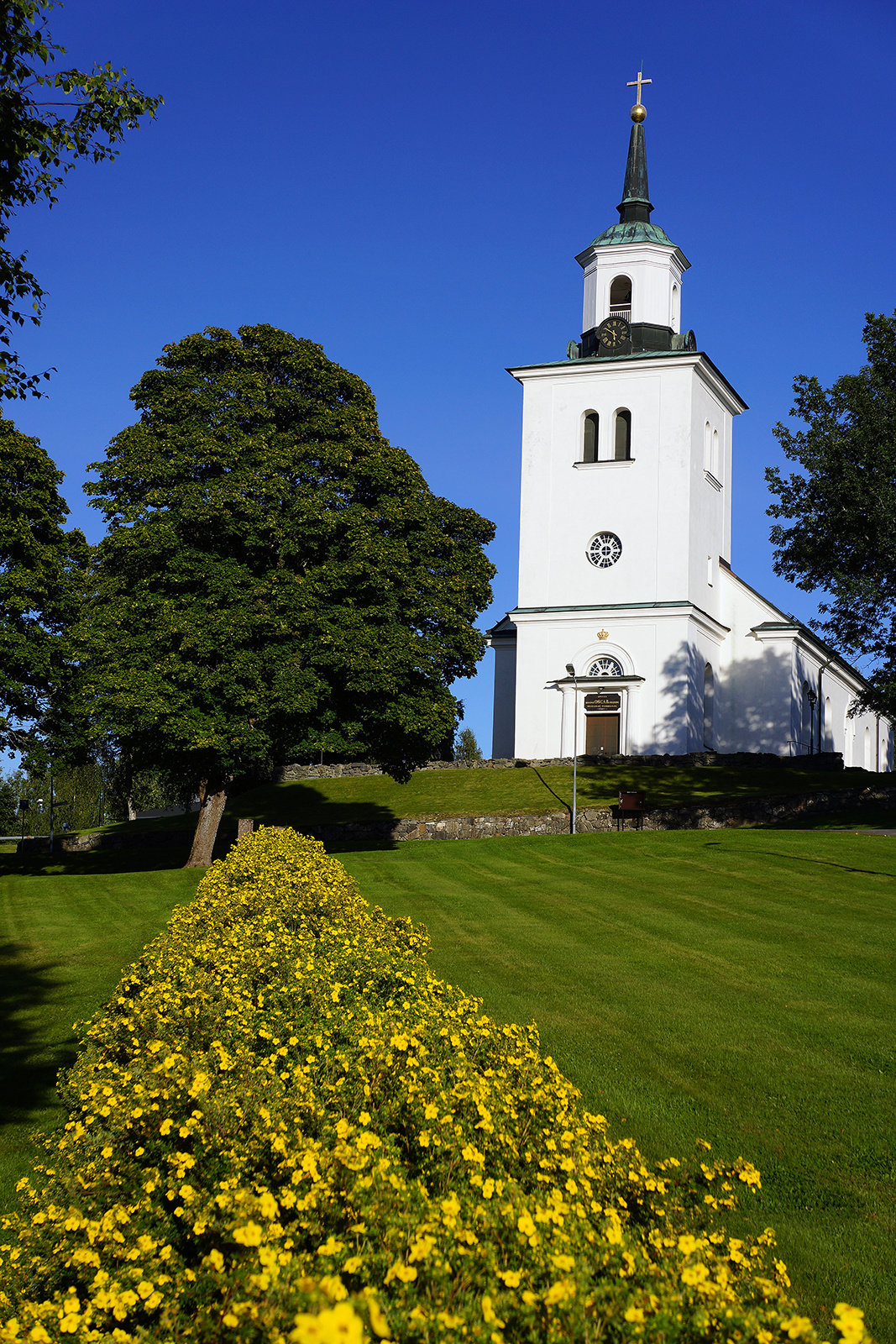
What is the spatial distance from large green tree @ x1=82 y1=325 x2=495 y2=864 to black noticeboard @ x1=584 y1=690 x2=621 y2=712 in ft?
56.7

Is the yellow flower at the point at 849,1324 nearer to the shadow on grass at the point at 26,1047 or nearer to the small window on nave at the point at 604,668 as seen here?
the shadow on grass at the point at 26,1047

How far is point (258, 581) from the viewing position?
24.6 m

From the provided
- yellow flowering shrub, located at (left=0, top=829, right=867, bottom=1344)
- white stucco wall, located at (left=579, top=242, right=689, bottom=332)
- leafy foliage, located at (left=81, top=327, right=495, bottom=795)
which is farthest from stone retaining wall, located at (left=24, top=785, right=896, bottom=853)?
white stucco wall, located at (left=579, top=242, right=689, bottom=332)

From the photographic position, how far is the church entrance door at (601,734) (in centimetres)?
4416

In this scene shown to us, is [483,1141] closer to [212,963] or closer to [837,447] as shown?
[212,963]

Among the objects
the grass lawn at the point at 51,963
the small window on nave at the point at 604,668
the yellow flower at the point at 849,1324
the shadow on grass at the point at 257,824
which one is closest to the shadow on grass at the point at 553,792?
the shadow on grass at the point at 257,824

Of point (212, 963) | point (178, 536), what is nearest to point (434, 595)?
point (178, 536)

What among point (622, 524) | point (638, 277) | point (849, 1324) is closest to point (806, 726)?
point (622, 524)

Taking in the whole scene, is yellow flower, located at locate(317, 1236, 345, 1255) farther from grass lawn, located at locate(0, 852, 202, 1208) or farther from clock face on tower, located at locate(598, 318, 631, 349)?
clock face on tower, located at locate(598, 318, 631, 349)

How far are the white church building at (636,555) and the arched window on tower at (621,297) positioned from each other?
0.05 meters

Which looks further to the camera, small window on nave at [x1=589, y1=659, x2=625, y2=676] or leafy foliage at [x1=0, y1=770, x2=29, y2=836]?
leafy foliage at [x1=0, y1=770, x2=29, y2=836]

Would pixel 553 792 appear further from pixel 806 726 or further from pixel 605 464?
pixel 806 726

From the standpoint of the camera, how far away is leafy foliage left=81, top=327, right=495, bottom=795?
77.2 ft

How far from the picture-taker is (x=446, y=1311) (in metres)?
2.85
